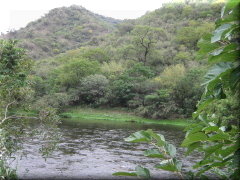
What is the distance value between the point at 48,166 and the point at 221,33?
13840mm

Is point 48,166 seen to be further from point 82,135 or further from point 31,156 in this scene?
point 82,135

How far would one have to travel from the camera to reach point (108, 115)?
136 feet

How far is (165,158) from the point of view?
4.73 feet

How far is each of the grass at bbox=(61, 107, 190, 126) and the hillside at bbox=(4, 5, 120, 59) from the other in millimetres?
46788

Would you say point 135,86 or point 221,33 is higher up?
point 221,33

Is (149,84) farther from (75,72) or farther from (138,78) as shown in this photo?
(75,72)

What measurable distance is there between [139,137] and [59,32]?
11933 centimetres

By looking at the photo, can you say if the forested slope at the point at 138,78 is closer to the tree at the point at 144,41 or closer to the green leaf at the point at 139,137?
the tree at the point at 144,41

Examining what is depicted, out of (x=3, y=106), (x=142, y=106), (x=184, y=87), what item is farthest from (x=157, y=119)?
(x=3, y=106)

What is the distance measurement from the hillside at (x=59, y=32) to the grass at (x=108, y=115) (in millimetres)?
46788

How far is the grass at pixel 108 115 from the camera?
128ft

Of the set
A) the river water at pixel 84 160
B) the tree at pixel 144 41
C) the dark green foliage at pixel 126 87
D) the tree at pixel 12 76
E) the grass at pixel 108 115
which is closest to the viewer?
the tree at pixel 12 76

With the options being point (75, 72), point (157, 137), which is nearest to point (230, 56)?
point (157, 137)

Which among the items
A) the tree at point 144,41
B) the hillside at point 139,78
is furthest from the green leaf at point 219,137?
the tree at point 144,41
